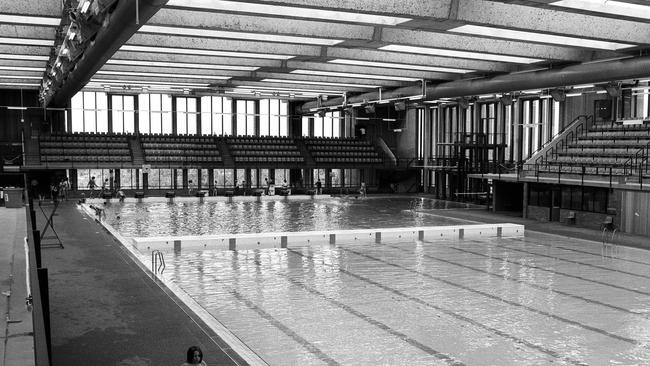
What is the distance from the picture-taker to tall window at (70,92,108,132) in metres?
36.8

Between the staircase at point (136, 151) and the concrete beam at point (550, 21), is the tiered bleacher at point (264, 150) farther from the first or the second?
the concrete beam at point (550, 21)

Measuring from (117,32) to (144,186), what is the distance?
2527cm

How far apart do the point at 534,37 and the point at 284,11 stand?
6423 mm

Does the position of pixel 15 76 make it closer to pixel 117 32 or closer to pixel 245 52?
pixel 245 52

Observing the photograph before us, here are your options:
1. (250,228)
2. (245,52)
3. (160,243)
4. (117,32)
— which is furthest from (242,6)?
(250,228)

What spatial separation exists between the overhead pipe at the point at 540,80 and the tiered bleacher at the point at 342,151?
1280 centimetres

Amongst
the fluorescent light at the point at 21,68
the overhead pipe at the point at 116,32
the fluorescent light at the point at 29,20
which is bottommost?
the overhead pipe at the point at 116,32

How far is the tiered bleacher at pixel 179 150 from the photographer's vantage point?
35.3 meters

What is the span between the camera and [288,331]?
8.41 meters

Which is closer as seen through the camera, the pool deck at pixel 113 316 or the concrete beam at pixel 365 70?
the pool deck at pixel 113 316

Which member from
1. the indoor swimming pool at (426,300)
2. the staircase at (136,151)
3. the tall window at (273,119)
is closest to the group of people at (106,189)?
the staircase at (136,151)

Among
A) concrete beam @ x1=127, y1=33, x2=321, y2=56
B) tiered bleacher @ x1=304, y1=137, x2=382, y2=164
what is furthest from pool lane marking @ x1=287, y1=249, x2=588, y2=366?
tiered bleacher @ x1=304, y1=137, x2=382, y2=164

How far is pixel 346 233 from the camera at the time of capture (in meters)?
17.5

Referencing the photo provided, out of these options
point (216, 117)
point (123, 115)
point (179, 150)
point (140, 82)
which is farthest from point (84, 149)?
point (216, 117)
